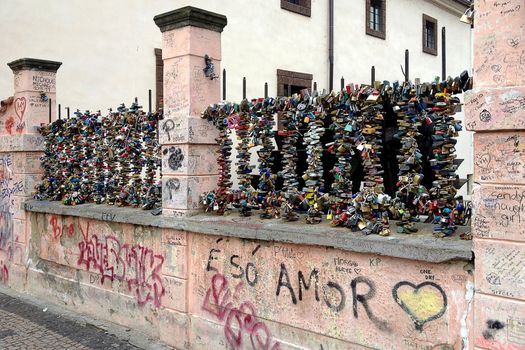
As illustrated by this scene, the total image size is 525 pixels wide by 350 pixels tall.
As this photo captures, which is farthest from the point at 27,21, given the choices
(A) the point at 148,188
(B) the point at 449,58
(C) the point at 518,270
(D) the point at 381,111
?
(B) the point at 449,58

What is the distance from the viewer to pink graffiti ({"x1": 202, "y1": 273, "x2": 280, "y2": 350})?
490cm

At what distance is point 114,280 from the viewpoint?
6.50 m

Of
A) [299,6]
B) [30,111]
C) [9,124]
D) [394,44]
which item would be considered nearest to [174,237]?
[30,111]

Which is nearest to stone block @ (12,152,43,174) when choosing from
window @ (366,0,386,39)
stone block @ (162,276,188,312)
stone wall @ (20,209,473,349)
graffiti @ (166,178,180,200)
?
stone wall @ (20,209,473,349)

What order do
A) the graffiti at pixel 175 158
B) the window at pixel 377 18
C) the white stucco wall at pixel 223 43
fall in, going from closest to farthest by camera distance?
the graffiti at pixel 175 158 < the white stucco wall at pixel 223 43 < the window at pixel 377 18

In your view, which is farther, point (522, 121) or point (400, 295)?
point (400, 295)

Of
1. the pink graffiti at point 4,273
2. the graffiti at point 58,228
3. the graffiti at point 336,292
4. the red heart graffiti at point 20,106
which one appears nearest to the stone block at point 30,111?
the red heart graffiti at point 20,106

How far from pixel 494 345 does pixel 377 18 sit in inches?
538

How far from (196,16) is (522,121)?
138 inches

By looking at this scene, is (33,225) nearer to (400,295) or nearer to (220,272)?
(220,272)

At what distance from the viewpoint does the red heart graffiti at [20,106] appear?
8152 millimetres

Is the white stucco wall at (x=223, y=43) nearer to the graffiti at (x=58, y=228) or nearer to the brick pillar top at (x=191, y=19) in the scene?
the brick pillar top at (x=191, y=19)

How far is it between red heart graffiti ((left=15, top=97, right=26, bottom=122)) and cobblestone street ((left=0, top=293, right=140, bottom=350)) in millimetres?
2895

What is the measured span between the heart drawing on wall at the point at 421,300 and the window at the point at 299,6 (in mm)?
10220
